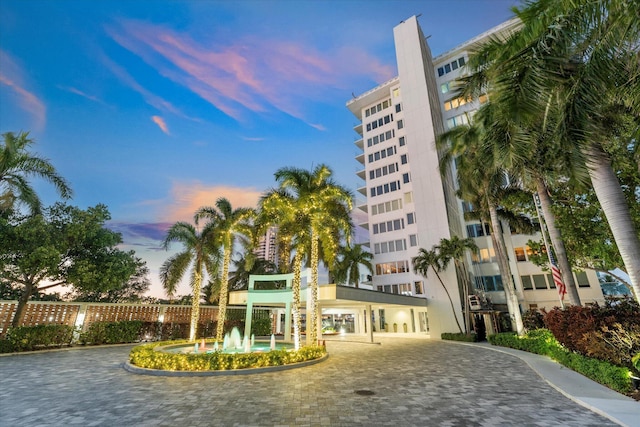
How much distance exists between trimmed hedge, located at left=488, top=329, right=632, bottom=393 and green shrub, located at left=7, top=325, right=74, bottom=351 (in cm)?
2806

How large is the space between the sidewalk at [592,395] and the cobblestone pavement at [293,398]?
253 mm

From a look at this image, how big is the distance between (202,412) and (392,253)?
37373mm

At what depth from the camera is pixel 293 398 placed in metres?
8.34

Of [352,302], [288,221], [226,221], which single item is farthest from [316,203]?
[352,302]

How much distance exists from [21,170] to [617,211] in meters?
26.5

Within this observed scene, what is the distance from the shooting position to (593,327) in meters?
9.76

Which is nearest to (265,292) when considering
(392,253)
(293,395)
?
(293,395)

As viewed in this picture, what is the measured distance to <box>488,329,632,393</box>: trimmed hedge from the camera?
8.20m

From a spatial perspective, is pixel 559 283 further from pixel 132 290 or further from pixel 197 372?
pixel 132 290

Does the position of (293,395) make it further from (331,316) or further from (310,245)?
(331,316)

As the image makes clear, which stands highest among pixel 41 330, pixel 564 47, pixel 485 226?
pixel 485 226

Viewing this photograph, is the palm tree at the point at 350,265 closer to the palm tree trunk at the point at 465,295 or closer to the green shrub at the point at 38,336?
the palm tree trunk at the point at 465,295

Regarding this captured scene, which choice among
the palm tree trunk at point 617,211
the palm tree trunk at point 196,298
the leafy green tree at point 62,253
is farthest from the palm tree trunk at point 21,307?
the palm tree trunk at point 617,211

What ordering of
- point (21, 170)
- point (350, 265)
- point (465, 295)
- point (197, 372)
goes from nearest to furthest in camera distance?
1. point (197, 372)
2. point (21, 170)
3. point (465, 295)
4. point (350, 265)
